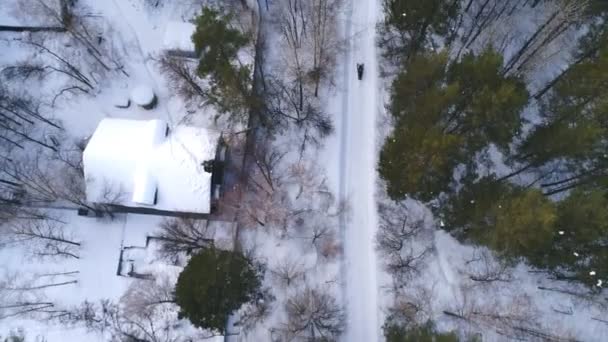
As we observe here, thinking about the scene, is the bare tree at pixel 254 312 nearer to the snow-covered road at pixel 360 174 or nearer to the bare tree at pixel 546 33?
the snow-covered road at pixel 360 174

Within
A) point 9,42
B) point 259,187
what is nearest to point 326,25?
point 259,187

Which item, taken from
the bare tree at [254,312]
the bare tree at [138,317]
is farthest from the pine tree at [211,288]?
the bare tree at [138,317]

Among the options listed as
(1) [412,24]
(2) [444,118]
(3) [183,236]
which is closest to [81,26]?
(3) [183,236]

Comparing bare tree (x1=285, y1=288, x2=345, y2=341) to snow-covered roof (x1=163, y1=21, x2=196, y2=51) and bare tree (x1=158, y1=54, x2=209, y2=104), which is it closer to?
bare tree (x1=158, y1=54, x2=209, y2=104)

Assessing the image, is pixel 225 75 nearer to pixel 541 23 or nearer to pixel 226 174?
pixel 226 174

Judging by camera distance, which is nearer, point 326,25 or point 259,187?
point 259,187

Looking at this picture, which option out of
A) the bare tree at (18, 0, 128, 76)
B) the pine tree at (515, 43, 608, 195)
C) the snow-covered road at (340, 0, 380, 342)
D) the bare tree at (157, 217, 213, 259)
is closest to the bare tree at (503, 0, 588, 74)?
the pine tree at (515, 43, 608, 195)
